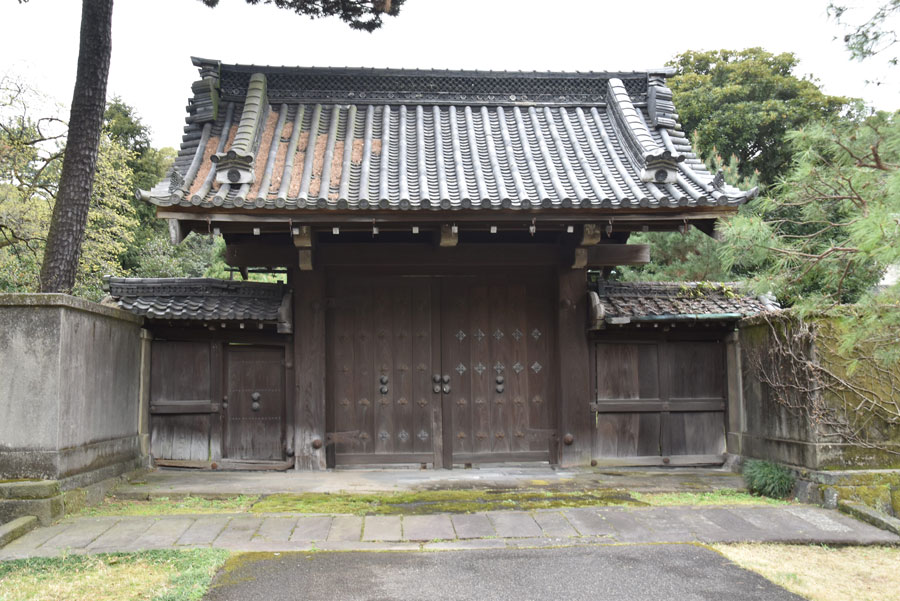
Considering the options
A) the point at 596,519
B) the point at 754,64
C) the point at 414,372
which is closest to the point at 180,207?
the point at 414,372

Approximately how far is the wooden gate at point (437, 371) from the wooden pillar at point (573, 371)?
0.86 feet

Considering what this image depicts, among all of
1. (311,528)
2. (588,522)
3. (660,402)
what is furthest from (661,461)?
(311,528)

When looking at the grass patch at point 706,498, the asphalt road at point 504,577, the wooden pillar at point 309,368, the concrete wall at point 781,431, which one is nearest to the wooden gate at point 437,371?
the wooden pillar at point 309,368

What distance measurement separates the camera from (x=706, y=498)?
667 centimetres

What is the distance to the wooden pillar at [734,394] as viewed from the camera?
8.20m

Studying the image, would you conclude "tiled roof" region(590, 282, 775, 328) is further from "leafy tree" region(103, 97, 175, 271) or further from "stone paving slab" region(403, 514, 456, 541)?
"leafy tree" region(103, 97, 175, 271)

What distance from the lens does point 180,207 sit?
6785 mm

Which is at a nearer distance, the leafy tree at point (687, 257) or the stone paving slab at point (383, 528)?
the stone paving slab at point (383, 528)

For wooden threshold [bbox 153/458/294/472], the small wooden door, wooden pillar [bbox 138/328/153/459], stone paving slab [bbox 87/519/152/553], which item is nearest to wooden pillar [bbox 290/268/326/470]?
wooden threshold [bbox 153/458/294/472]

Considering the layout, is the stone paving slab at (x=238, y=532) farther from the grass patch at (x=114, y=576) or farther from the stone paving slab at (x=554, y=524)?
Answer: the stone paving slab at (x=554, y=524)

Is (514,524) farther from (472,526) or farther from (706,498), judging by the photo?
(706,498)

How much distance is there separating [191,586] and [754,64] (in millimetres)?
25258

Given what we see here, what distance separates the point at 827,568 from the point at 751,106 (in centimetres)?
2062

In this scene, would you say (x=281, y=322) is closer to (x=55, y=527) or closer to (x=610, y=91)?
(x=55, y=527)
